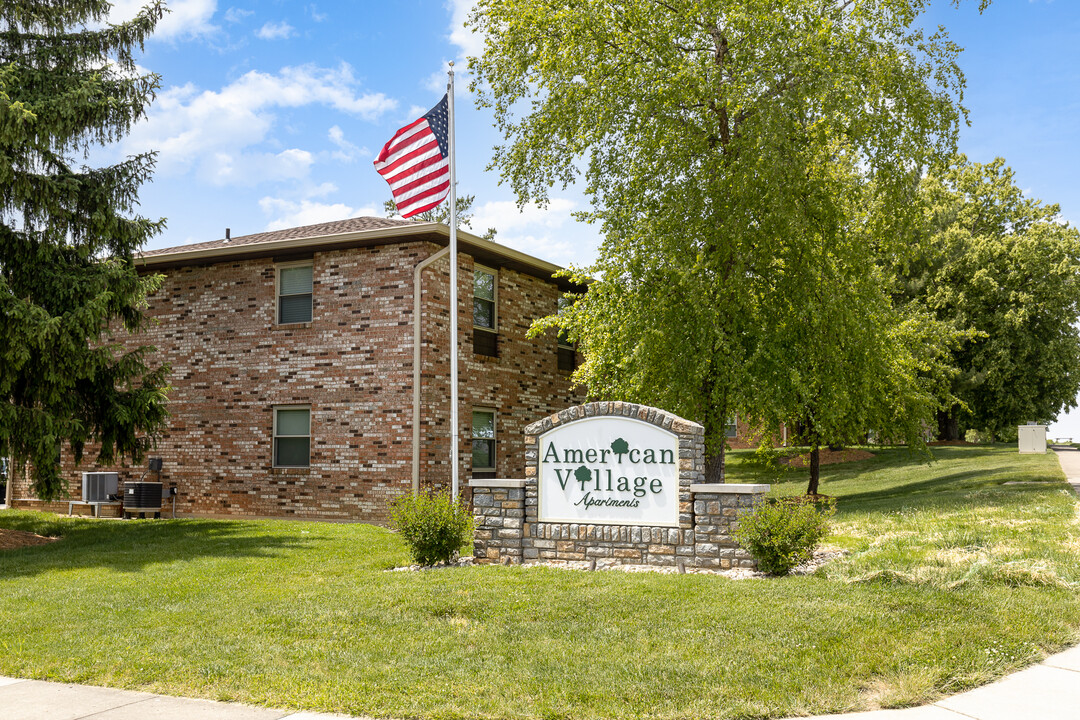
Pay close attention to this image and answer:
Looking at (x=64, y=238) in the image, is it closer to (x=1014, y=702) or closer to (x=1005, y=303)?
(x=1014, y=702)

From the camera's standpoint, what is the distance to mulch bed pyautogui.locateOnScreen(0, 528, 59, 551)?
43.7 ft

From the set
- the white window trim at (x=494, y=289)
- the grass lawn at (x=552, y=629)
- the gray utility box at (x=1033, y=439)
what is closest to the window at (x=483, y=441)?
the white window trim at (x=494, y=289)

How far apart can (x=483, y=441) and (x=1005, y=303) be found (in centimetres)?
2767

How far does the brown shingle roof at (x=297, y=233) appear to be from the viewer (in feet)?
59.2

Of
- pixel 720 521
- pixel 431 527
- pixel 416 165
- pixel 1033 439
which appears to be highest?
pixel 416 165

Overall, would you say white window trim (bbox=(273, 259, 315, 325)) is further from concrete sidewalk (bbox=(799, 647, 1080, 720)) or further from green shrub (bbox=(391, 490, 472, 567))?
concrete sidewalk (bbox=(799, 647, 1080, 720))

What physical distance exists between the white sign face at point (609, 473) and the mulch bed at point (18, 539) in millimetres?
8712

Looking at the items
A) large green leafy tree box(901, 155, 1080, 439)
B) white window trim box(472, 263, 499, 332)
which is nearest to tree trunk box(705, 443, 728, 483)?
white window trim box(472, 263, 499, 332)

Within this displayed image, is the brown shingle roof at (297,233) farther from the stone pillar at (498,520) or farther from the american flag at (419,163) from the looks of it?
the stone pillar at (498,520)

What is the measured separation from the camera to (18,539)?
13.8 meters

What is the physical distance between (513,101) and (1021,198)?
30.5 m

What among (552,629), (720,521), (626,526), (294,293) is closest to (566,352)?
(294,293)

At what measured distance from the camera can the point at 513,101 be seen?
58.5 ft

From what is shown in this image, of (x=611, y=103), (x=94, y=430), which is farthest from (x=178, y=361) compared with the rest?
(x=611, y=103)
